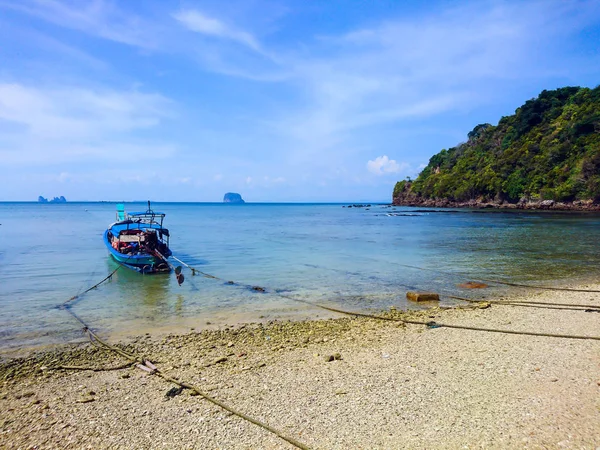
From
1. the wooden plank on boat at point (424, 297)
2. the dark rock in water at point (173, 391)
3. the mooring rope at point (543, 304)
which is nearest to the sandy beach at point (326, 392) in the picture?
the dark rock in water at point (173, 391)

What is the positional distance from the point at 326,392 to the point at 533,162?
90.5 meters

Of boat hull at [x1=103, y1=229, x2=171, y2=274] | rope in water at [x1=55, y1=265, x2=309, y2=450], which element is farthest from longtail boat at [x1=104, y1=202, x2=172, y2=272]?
rope in water at [x1=55, y1=265, x2=309, y2=450]

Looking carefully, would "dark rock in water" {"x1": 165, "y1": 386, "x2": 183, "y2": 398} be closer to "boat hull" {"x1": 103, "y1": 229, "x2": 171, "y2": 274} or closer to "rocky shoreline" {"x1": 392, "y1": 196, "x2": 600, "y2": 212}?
"boat hull" {"x1": 103, "y1": 229, "x2": 171, "y2": 274}

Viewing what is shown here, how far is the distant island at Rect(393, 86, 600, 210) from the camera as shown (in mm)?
71500

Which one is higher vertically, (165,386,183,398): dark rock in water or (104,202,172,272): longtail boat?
(104,202,172,272): longtail boat

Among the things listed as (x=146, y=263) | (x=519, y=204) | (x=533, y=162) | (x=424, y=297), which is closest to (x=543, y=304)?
(x=424, y=297)

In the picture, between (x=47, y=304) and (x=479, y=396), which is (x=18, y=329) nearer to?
(x=47, y=304)

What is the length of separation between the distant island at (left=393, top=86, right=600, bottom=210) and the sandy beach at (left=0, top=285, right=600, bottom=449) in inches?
2970

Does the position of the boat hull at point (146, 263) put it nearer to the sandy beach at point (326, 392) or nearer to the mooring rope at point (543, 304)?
the sandy beach at point (326, 392)

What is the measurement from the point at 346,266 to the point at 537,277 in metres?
9.04

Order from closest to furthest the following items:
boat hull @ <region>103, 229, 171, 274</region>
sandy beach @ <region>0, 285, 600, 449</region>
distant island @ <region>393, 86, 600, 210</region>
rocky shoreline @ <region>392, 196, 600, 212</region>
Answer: sandy beach @ <region>0, 285, 600, 449</region> < boat hull @ <region>103, 229, 171, 274</region> < rocky shoreline @ <region>392, 196, 600, 212</region> < distant island @ <region>393, 86, 600, 210</region>

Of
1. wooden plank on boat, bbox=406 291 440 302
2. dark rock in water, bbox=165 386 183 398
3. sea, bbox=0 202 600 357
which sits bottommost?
sea, bbox=0 202 600 357

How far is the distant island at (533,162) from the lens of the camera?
7150 cm

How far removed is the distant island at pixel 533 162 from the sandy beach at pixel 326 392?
75.4 meters
